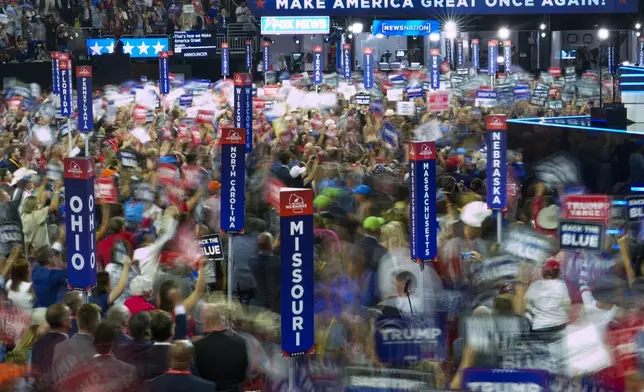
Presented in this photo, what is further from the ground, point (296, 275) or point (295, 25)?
point (295, 25)

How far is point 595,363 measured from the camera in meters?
7.23

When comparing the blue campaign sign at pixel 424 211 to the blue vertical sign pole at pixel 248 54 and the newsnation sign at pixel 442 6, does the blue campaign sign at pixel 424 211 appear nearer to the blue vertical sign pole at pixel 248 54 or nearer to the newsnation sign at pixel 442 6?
the newsnation sign at pixel 442 6

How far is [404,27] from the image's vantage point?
32.9 m

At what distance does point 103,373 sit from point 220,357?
839 mm

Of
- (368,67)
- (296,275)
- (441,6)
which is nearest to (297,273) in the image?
(296,275)

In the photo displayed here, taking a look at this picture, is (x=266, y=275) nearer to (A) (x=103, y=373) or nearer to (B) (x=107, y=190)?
(B) (x=107, y=190)

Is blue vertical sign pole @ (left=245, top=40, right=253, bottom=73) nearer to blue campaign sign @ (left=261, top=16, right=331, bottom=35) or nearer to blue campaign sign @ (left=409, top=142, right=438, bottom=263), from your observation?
blue campaign sign @ (left=261, top=16, right=331, bottom=35)

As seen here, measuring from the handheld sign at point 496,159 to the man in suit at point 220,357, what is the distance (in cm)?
566

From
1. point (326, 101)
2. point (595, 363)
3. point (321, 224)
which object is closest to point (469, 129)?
point (326, 101)

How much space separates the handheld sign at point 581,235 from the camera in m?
9.60

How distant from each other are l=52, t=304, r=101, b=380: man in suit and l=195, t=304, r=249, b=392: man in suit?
0.75 m

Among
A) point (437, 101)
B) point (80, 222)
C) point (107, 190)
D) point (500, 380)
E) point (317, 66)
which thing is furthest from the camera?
point (317, 66)

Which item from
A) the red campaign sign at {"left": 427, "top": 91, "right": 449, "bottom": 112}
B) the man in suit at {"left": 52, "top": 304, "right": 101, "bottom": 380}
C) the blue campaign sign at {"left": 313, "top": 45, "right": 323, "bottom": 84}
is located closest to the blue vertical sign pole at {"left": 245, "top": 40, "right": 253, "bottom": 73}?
the blue campaign sign at {"left": 313, "top": 45, "right": 323, "bottom": 84}

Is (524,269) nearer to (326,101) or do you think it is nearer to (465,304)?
(465,304)
